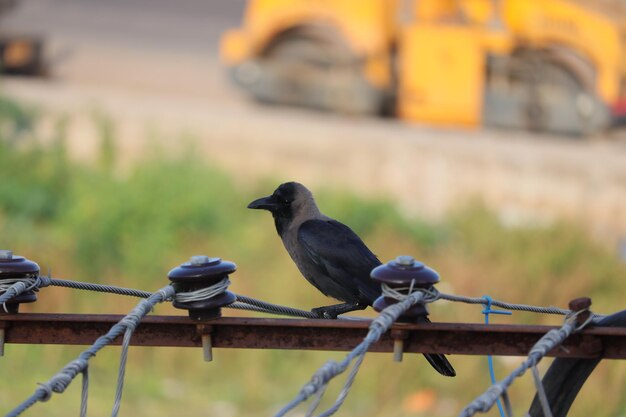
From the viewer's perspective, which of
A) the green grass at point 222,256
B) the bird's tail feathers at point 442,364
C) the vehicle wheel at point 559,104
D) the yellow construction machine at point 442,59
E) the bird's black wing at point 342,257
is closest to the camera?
the bird's tail feathers at point 442,364

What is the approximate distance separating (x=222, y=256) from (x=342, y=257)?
331 inches

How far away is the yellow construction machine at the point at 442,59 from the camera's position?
18.2 meters

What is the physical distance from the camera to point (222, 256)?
13.1 metres

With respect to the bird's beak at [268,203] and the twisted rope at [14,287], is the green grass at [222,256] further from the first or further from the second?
the twisted rope at [14,287]

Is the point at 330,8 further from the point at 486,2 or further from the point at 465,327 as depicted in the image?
the point at 465,327

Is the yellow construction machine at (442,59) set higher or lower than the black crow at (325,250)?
higher

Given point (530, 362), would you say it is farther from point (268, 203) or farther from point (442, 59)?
point (442, 59)

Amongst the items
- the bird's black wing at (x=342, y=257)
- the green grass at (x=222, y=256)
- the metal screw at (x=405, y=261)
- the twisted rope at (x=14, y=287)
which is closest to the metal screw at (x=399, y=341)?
the metal screw at (x=405, y=261)

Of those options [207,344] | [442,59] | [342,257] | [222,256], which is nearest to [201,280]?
[207,344]

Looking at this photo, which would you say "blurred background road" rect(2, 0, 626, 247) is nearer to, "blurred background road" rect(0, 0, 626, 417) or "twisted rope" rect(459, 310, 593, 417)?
"blurred background road" rect(0, 0, 626, 417)

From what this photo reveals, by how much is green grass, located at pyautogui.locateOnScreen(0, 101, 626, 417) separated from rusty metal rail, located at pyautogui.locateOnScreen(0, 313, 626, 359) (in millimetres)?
6711

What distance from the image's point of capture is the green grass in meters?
10.8

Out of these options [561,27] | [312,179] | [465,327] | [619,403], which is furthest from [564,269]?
[465,327]

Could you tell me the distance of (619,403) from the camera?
34.8 feet
